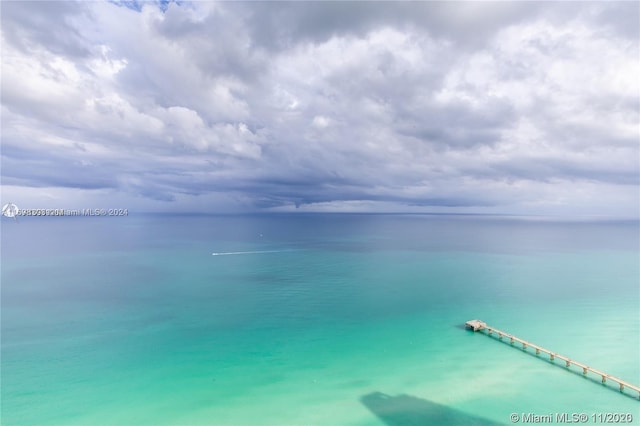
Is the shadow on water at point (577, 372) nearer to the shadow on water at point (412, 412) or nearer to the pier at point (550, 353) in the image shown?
the pier at point (550, 353)

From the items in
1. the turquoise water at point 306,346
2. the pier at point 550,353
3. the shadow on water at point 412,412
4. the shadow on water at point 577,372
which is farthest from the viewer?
the pier at point 550,353

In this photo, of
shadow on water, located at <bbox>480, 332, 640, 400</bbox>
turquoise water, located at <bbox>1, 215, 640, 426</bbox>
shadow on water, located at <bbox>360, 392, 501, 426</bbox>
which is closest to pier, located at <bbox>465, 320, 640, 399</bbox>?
shadow on water, located at <bbox>480, 332, 640, 400</bbox>

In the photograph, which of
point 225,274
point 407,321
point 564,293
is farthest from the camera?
point 225,274

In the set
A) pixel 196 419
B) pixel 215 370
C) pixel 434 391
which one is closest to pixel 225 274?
pixel 215 370

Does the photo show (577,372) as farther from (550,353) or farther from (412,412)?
(412,412)

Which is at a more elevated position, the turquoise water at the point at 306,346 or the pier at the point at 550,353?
the pier at the point at 550,353

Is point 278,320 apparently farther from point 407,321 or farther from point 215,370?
point 407,321

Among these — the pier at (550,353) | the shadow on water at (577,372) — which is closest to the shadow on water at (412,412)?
the shadow on water at (577,372)
